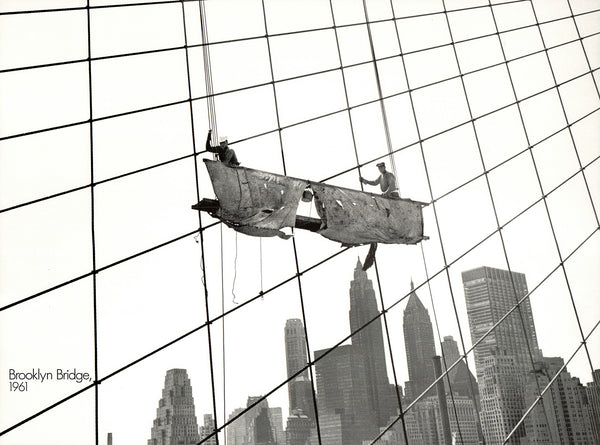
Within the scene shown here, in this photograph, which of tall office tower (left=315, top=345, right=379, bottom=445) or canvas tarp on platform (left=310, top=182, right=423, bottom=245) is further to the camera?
tall office tower (left=315, top=345, right=379, bottom=445)

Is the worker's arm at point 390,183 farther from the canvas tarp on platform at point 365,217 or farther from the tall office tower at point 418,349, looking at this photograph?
the tall office tower at point 418,349

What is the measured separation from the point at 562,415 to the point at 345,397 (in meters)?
30.5

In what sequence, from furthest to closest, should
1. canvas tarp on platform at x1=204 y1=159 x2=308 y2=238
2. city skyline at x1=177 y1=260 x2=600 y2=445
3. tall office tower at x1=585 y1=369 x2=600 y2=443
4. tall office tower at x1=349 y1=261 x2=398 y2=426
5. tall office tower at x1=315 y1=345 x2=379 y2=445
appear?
tall office tower at x1=315 y1=345 x2=379 y2=445 → tall office tower at x1=349 y1=261 x2=398 y2=426 → city skyline at x1=177 y1=260 x2=600 y2=445 → tall office tower at x1=585 y1=369 x2=600 y2=443 → canvas tarp on platform at x1=204 y1=159 x2=308 y2=238

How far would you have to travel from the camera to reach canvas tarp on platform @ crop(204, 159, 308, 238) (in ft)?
22.0

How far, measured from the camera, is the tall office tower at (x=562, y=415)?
54.3 metres

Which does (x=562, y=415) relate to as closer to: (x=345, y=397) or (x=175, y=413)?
(x=345, y=397)

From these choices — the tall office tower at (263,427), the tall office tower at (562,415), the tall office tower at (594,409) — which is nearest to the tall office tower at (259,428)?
the tall office tower at (263,427)

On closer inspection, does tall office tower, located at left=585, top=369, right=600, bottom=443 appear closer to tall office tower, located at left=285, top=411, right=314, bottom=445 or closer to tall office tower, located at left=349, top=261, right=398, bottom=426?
tall office tower, located at left=349, top=261, right=398, bottom=426

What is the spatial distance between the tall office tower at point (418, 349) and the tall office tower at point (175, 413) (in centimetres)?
2514

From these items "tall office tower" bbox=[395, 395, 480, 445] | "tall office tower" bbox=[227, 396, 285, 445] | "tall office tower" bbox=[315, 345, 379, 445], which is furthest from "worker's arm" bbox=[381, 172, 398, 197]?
"tall office tower" bbox=[315, 345, 379, 445]

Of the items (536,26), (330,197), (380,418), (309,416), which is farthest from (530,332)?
(330,197)

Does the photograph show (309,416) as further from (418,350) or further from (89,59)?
(89,59)

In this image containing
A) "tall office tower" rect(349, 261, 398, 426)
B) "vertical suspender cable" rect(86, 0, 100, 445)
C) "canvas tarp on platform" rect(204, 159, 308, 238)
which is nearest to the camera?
"vertical suspender cable" rect(86, 0, 100, 445)

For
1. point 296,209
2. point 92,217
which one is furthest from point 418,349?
point 92,217
